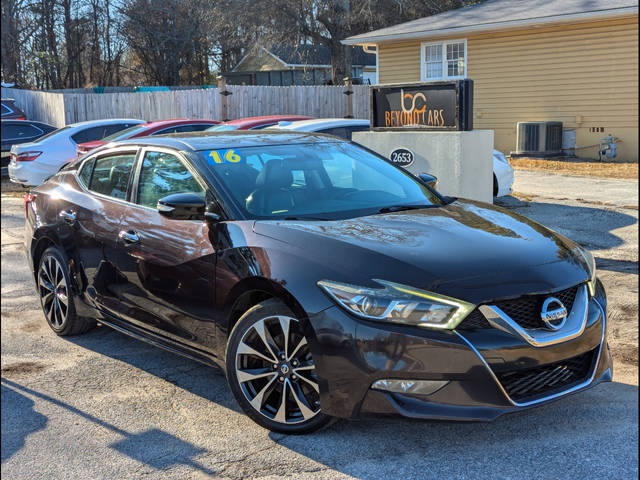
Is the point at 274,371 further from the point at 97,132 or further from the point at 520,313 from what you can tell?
the point at 97,132

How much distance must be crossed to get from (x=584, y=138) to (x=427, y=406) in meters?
18.0

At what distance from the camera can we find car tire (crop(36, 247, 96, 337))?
18.2 ft

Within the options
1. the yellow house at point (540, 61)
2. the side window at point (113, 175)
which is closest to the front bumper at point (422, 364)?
the side window at point (113, 175)

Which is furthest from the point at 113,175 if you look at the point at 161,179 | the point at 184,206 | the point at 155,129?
the point at 155,129

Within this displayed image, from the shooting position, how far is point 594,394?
425 centimetres

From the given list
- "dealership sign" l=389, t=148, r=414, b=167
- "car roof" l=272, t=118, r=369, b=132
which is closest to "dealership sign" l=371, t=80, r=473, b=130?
"dealership sign" l=389, t=148, r=414, b=167

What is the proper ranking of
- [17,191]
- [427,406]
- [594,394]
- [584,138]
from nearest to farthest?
A: [427,406] < [594,394] < [17,191] < [584,138]

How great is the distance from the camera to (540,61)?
20.3m

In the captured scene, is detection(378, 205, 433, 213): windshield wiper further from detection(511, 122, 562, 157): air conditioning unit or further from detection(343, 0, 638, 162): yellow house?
detection(511, 122, 562, 157): air conditioning unit

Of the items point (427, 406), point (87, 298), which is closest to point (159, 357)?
point (87, 298)

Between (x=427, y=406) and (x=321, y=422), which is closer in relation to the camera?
(x=427, y=406)

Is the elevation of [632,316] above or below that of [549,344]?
below

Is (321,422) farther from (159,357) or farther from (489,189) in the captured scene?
(489,189)

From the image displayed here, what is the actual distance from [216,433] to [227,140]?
207 cm
